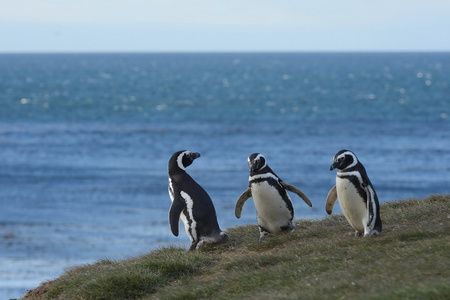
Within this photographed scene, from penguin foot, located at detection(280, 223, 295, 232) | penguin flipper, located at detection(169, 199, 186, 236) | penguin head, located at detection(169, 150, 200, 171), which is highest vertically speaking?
penguin head, located at detection(169, 150, 200, 171)

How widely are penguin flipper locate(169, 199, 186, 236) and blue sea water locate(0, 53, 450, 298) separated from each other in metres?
2.85

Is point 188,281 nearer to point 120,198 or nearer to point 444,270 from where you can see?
point 444,270

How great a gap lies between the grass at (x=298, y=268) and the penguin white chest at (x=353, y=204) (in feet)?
0.81

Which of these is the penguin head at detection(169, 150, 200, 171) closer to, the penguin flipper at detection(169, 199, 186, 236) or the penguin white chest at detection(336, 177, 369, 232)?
the penguin flipper at detection(169, 199, 186, 236)

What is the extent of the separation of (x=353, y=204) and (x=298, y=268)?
5.29ft

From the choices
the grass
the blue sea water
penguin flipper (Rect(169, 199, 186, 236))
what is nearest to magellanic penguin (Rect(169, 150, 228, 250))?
penguin flipper (Rect(169, 199, 186, 236))

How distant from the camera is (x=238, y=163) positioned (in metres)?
34.6

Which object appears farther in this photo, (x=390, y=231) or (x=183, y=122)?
(x=183, y=122)

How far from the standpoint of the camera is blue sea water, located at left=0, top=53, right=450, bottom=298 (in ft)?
68.6

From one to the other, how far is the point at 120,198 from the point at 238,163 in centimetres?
917

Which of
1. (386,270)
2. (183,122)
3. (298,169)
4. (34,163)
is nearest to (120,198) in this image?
(298,169)

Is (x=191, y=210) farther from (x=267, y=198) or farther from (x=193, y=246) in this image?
(x=267, y=198)

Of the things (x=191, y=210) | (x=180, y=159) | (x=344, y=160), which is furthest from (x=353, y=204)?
(x=180, y=159)

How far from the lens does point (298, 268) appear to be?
8680 millimetres
